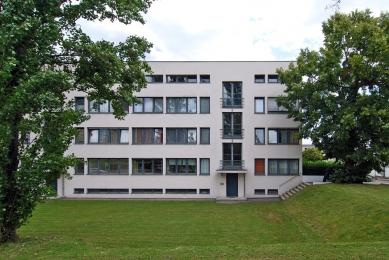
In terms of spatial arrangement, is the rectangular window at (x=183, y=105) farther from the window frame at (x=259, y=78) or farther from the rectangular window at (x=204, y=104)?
the window frame at (x=259, y=78)

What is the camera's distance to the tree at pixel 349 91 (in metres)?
18.8

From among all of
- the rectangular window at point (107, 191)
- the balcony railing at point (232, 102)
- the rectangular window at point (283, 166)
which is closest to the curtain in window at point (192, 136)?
the balcony railing at point (232, 102)

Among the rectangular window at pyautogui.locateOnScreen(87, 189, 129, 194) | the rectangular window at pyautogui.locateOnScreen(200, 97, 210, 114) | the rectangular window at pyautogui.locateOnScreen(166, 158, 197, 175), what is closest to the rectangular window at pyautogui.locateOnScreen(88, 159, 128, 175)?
the rectangular window at pyautogui.locateOnScreen(87, 189, 129, 194)

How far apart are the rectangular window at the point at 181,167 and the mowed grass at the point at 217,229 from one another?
356cm

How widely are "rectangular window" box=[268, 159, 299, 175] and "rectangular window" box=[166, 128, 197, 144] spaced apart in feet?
21.9

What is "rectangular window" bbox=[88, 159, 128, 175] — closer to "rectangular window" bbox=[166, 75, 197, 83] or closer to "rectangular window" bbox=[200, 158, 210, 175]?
"rectangular window" bbox=[200, 158, 210, 175]

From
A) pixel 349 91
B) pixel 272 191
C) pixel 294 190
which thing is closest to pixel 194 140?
pixel 272 191

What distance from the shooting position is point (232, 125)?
2559 centimetres

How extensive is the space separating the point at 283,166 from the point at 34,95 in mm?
21121

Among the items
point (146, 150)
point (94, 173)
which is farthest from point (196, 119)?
point (94, 173)

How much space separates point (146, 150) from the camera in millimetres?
25656

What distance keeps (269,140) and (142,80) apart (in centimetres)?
1585

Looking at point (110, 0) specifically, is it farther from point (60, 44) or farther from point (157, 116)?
point (157, 116)

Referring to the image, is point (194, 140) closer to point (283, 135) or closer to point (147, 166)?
point (147, 166)
